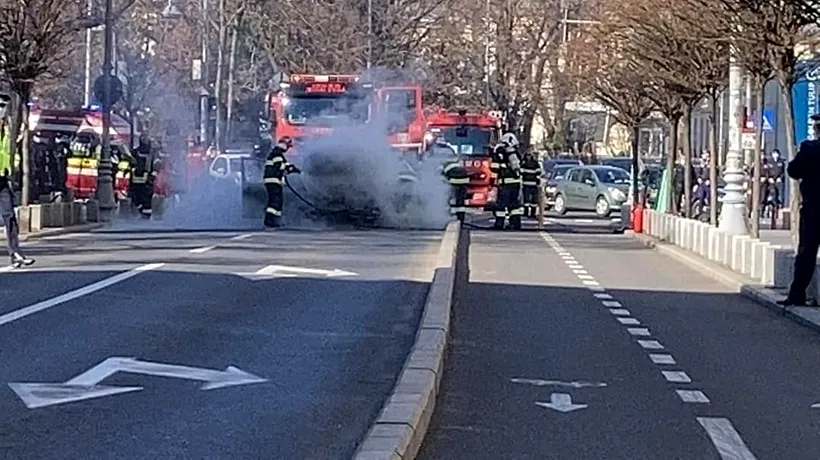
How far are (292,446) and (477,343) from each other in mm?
5893

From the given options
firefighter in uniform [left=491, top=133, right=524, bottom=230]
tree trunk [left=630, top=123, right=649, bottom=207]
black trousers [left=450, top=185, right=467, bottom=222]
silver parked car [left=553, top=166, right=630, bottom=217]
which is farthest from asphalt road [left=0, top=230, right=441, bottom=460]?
silver parked car [left=553, top=166, right=630, bottom=217]

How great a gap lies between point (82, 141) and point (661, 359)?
121 feet

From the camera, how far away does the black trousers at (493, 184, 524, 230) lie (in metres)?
39.6

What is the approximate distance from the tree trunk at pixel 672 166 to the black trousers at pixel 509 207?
3191 mm

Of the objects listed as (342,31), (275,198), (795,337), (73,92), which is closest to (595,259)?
(275,198)

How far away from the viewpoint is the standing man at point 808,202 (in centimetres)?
1845

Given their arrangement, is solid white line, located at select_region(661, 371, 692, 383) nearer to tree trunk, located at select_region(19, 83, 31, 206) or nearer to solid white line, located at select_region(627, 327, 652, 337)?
solid white line, located at select_region(627, 327, 652, 337)

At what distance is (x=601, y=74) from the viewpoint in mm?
38688

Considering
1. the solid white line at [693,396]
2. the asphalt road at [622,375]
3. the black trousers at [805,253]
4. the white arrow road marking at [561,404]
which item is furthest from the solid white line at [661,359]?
the black trousers at [805,253]

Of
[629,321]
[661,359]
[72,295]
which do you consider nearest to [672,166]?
[629,321]

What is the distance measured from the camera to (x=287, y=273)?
2272 cm

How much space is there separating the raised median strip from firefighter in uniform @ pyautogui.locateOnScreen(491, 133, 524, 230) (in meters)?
6.63

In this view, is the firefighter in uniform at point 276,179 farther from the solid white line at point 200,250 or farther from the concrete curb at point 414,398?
the concrete curb at point 414,398

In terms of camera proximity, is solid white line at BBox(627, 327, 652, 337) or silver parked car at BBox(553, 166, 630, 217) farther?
silver parked car at BBox(553, 166, 630, 217)
